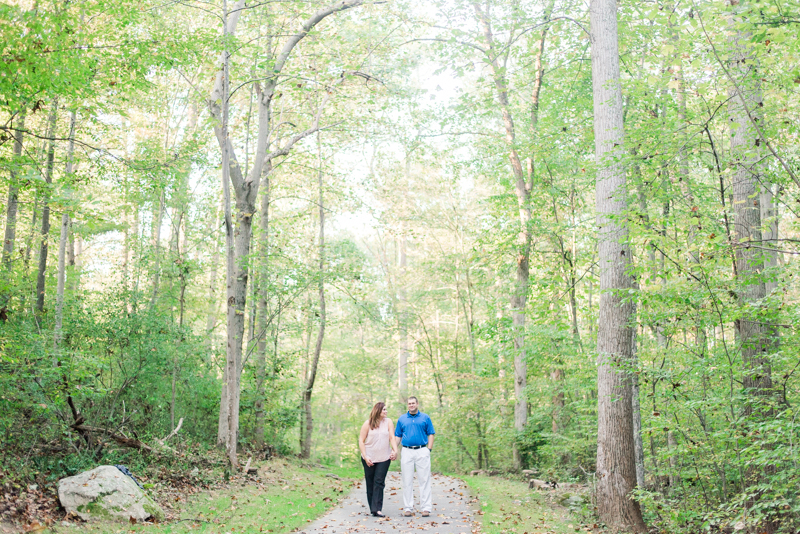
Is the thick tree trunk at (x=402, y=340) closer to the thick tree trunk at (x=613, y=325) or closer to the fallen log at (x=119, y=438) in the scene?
the fallen log at (x=119, y=438)

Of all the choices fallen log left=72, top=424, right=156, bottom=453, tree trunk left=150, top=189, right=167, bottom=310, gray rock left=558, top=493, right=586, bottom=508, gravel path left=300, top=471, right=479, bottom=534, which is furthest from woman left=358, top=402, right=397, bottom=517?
tree trunk left=150, top=189, right=167, bottom=310

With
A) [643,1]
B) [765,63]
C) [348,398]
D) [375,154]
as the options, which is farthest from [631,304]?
[348,398]

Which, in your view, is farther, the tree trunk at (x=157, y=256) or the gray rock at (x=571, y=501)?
the tree trunk at (x=157, y=256)

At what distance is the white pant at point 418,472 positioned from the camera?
931 cm

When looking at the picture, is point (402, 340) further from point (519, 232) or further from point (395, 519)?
point (395, 519)

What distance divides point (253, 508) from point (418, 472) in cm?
277

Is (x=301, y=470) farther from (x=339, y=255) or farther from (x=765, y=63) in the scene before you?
(x=765, y=63)

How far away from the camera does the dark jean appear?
364 inches

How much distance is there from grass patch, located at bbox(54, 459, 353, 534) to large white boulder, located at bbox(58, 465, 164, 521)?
0.21 m

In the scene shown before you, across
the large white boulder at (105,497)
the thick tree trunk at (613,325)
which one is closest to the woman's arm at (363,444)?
the large white boulder at (105,497)

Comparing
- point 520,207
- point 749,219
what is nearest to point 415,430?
point 749,219

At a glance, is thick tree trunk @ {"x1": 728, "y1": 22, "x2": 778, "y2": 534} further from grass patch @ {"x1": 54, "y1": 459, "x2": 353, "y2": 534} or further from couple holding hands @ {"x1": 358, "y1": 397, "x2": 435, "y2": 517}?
grass patch @ {"x1": 54, "y1": 459, "x2": 353, "y2": 534}

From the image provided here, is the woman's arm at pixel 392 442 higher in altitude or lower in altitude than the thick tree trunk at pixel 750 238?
lower

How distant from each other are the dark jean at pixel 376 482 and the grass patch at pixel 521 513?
5.36 ft
